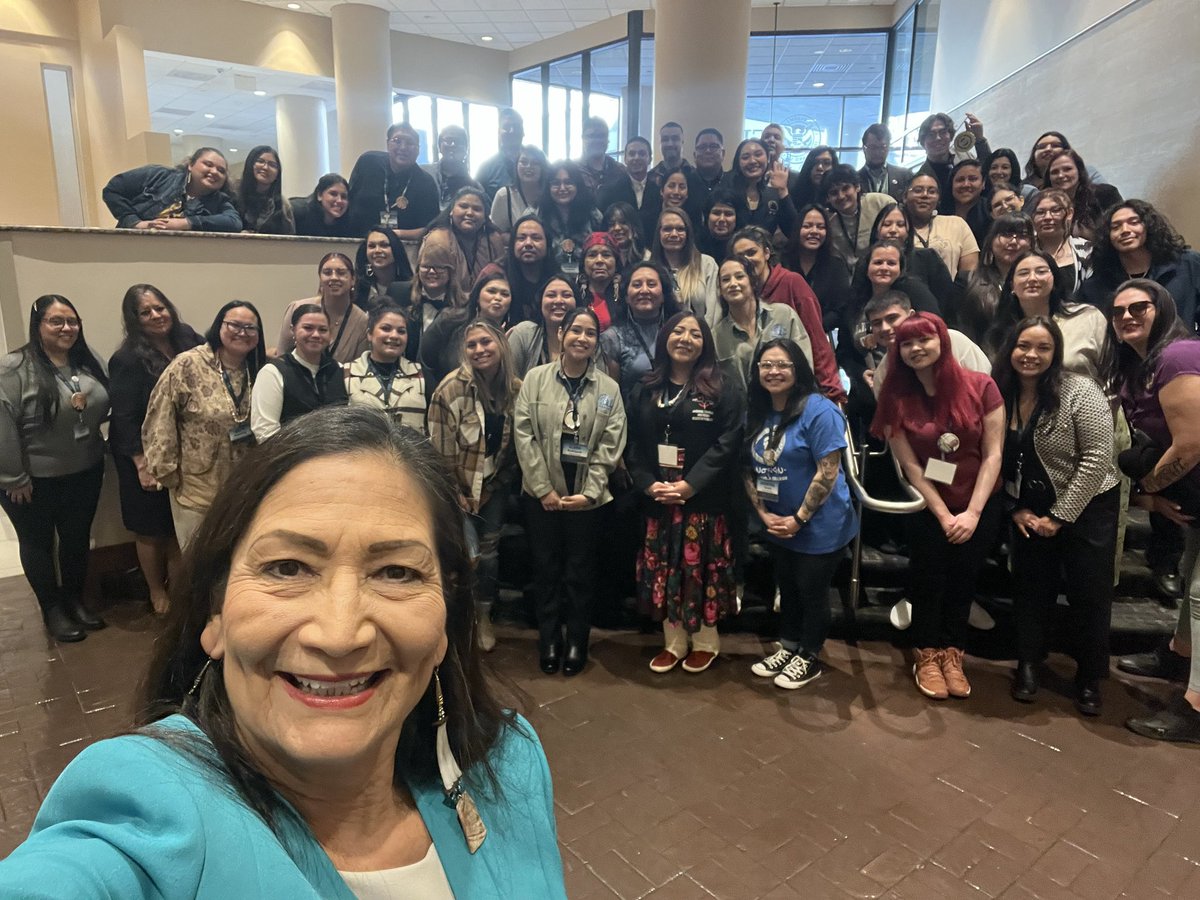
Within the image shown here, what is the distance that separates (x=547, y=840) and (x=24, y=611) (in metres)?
4.55

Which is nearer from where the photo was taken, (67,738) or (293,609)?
(293,609)

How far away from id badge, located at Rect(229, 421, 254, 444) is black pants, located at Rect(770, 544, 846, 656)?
2649 mm

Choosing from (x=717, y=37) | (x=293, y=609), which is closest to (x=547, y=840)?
(x=293, y=609)

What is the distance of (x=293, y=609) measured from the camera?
0.84m

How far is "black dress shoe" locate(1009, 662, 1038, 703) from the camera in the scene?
10.9 feet

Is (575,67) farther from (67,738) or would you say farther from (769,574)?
(67,738)

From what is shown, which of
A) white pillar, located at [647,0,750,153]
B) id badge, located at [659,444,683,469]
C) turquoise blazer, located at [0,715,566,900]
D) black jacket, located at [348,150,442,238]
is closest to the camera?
turquoise blazer, located at [0,715,566,900]

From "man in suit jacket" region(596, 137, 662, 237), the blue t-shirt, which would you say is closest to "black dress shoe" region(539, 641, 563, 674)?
the blue t-shirt

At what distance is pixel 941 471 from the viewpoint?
10.7 feet

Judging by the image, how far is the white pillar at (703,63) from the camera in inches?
275

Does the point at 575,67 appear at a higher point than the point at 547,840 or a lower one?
higher

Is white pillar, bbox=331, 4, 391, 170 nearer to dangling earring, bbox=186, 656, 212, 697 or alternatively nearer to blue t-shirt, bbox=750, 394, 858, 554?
blue t-shirt, bbox=750, 394, 858, 554

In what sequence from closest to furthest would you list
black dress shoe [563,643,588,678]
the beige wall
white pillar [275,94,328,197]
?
black dress shoe [563,643,588,678] < the beige wall < white pillar [275,94,328,197]

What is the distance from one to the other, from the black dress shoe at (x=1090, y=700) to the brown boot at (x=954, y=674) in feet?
1.46
